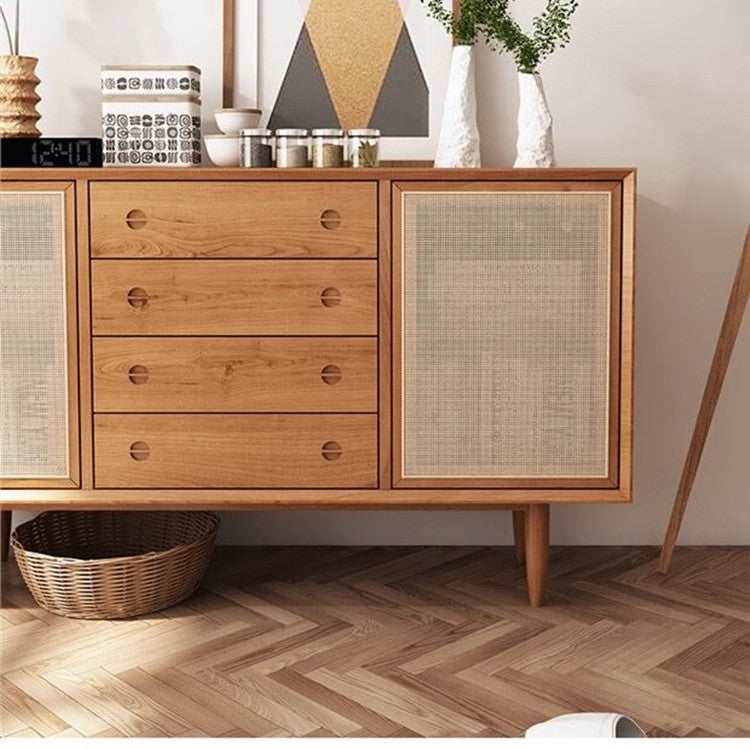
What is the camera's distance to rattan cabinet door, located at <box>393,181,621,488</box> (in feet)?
7.45

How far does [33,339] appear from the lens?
231 cm

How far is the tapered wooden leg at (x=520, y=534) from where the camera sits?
8.86ft

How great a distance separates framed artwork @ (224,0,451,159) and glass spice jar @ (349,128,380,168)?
317 mm

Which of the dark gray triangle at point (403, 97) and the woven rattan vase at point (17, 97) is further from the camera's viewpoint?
the dark gray triangle at point (403, 97)

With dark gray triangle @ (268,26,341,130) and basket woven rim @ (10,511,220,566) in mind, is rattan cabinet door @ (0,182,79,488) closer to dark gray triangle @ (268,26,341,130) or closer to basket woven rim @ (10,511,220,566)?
basket woven rim @ (10,511,220,566)

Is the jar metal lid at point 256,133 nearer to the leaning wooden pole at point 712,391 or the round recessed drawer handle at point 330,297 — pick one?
the round recessed drawer handle at point 330,297

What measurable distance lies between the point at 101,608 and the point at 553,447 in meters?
1.01

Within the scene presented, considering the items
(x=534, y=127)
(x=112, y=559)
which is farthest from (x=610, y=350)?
(x=112, y=559)

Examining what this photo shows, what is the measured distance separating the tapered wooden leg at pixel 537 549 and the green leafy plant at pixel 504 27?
3.17 feet

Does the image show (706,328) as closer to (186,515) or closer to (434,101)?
(434,101)

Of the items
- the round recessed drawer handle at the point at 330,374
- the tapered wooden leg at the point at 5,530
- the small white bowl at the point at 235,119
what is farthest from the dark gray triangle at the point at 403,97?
the tapered wooden leg at the point at 5,530

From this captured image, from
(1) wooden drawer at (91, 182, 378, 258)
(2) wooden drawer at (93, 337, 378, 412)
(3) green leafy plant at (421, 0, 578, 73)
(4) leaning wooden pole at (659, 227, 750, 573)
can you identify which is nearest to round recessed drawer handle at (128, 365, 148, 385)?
(2) wooden drawer at (93, 337, 378, 412)

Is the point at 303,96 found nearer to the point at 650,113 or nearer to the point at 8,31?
the point at 8,31
